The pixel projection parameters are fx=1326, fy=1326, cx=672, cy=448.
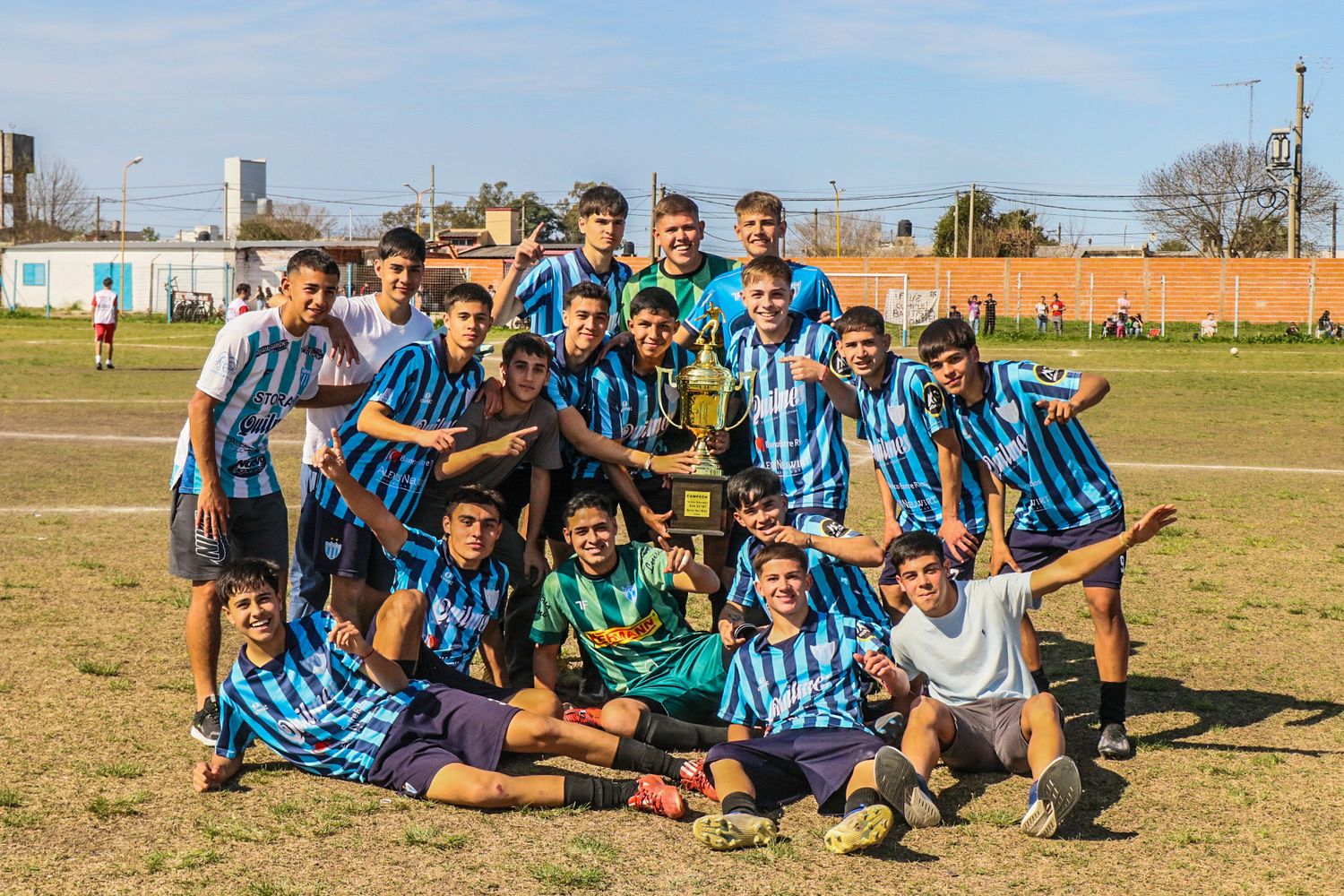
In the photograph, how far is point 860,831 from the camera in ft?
14.2

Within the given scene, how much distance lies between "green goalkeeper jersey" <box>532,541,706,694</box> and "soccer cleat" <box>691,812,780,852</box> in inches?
55.7

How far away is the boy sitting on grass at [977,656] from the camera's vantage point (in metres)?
4.94

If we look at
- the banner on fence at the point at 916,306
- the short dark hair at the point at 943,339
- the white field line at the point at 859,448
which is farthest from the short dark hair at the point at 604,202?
the banner on fence at the point at 916,306

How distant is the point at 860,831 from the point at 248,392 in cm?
303

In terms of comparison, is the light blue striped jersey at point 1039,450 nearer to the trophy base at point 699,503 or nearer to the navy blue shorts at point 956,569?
the navy blue shorts at point 956,569

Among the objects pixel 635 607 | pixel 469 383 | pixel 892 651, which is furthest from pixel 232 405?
pixel 892 651

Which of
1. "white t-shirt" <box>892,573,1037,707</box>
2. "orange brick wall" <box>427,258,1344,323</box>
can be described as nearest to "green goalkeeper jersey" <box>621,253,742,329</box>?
"white t-shirt" <box>892,573,1037,707</box>

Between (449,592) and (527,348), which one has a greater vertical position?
(527,348)

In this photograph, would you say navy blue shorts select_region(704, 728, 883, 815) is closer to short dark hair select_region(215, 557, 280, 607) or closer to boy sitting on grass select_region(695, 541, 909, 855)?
boy sitting on grass select_region(695, 541, 909, 855)

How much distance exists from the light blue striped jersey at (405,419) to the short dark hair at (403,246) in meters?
0.51

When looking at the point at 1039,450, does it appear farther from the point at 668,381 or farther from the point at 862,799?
the point at 862,799

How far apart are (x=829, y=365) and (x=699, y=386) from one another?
60 centimetres

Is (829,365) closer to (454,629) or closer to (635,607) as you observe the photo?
(635,607)

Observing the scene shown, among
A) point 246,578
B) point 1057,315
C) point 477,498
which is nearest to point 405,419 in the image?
point 477,498
